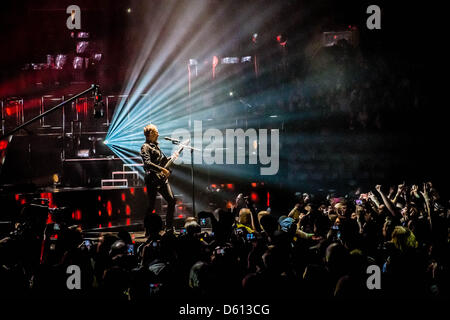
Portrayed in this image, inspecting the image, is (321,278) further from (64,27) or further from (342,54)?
(64,27)

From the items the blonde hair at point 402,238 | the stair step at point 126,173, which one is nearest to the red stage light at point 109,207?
the stair step at point 126,173

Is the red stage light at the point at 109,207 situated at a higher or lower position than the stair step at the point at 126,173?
→ lower

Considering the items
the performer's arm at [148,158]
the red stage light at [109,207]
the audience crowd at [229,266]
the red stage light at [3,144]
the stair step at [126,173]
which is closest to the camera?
the audience crowd at [229,266]

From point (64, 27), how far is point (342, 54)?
1143cm

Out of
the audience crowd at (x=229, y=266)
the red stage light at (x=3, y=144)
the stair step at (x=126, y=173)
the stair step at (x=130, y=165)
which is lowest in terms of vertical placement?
the audience crowd at (x=229, y=266)

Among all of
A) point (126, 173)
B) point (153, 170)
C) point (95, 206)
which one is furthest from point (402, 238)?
point (126, 173)

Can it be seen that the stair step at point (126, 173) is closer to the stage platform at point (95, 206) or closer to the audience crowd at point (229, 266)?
the stage platform at point (95, 206)

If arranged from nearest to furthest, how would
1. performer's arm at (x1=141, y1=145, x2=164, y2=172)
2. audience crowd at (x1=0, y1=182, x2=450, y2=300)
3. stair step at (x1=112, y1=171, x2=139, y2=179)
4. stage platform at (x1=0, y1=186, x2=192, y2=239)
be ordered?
audience crowd at (x1=0, y1=182, x2=450, y2=300), performer's arm at (x1=141, y1=145, x2=164, y2=172), stage platform at (x1=0, y1=186, x2=192, y2=239), stair step at (x1=112, y1=171, x2=139, y2=179)

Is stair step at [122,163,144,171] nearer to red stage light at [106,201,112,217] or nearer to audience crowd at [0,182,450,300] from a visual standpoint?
red stage light at [106,201,112,217]

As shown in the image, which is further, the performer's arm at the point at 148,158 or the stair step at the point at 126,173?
the stair step at the point at 126,173

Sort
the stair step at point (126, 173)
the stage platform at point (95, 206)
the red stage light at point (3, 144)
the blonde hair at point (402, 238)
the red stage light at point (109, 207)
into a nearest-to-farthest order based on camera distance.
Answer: the blonde hair at point (402, 238) → the stage platform at point (95, 206) → the red stage light at point (109, 207) → the stair step at point (126, 173) → the red stage light at point (3, 144)

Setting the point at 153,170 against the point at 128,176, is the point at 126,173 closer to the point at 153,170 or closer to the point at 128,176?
the point at 128,176

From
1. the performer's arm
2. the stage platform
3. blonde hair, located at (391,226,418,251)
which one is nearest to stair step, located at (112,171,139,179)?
the stage platform

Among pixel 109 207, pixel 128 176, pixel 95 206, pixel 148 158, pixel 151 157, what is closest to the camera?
pixel 148 158
